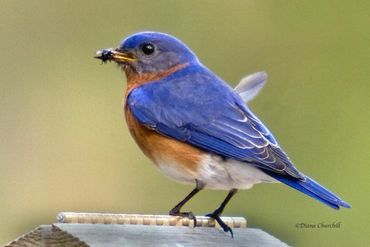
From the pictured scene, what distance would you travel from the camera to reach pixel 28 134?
916cm

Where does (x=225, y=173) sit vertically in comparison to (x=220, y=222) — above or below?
above

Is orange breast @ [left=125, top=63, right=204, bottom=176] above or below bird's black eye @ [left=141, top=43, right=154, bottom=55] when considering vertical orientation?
below

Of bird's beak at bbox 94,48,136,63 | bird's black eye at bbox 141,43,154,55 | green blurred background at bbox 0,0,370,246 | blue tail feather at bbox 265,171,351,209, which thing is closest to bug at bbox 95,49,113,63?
bird's beak at bbox 94,48,136,63

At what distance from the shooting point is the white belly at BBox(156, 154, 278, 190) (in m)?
5.92

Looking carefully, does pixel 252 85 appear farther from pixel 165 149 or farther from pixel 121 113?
pixel 121 113

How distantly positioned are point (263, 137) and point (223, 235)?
86cm

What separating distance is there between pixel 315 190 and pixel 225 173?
43 centimetres

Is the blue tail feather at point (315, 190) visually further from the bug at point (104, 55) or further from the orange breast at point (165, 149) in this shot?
the bug at point (104, 55)

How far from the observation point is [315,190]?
5723mm

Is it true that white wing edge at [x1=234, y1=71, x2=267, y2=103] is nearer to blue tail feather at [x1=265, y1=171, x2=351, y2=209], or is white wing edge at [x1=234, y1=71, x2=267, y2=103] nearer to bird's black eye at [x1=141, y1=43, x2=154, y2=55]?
bird's black eye at [x1=141, y1=43, x2=154, y2=55]

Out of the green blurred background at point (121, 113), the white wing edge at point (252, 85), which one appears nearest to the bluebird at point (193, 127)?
the white wing edge at point (252, 85)

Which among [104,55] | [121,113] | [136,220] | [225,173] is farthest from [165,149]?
[121,113]

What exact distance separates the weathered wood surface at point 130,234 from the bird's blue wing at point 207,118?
20.9 inches

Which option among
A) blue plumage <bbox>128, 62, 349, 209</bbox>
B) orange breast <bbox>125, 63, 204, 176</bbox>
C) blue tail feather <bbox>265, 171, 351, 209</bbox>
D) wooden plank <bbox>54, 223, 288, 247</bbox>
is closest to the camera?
wooden plank <bbox>54, 223, 288, 247</bbox>
